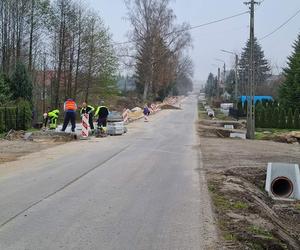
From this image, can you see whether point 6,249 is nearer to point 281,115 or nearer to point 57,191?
point 57,191

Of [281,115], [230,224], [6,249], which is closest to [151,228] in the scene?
[230,224]

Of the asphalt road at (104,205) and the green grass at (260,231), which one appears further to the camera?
the green grass at (260,231)

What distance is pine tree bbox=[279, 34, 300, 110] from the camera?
60469 mm

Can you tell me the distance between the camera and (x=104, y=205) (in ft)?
31.9

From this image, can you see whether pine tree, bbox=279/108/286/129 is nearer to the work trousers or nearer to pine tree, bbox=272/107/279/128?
pine tree, bbox=272/107/279/128

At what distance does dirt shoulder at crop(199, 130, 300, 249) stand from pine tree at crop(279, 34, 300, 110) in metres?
40.2

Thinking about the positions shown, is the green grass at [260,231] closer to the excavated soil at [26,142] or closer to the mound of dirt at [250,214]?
the mound of dirt at [250,214]

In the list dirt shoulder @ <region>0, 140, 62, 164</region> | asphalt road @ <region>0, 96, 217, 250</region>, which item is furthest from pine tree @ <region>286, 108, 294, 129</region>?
asphalt road @ <region>0, 96, 217, 250</region>

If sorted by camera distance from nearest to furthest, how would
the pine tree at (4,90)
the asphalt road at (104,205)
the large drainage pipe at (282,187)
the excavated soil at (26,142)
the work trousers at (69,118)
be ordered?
the asphalt road at (104,205)
the large drainage pipe at (282,187)
the excavated soil at (26,142)
the work trousers at (69,118)
the pine tree at (4,90)

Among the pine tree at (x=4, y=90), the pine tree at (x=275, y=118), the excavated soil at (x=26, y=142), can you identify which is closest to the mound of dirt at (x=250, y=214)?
the excavated soil at (x=26, y=142)

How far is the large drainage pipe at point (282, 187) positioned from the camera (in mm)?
14576

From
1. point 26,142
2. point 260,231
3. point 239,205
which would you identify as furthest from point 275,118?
point 260,231

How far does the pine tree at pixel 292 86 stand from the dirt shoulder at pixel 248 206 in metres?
40.2

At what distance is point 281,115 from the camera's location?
56656 mm
